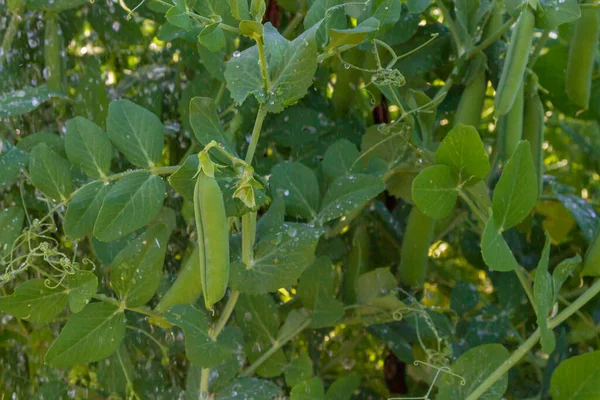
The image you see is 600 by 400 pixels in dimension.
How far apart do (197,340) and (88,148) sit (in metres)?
0.18

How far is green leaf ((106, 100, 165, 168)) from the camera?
0.61m

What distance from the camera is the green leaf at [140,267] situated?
627 millimetres

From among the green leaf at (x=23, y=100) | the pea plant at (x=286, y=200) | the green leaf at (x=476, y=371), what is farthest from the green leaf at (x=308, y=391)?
the green leaf at (x=23, y=100)

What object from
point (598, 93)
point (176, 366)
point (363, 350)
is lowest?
point (363, 350)

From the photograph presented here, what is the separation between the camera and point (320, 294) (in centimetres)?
69

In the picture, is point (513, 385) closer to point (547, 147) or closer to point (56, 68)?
point (547, 147)

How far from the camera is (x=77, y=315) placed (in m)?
0.62

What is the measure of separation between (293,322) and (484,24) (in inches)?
12.9

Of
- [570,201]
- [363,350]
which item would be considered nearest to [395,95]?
[570,201]

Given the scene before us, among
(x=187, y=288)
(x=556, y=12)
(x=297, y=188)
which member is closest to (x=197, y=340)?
(x=187, y=288)

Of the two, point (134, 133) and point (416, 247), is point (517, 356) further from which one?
point (134, 133)

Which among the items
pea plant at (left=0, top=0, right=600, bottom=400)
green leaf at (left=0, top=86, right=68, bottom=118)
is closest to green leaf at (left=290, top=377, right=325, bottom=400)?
pea plant at (left=0, top=0, right=600, bottom=400)

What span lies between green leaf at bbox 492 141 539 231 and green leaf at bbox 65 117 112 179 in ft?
1.01

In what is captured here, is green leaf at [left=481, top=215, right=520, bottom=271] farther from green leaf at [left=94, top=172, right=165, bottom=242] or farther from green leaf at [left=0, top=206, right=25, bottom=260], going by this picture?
green leaf at [left=0, top=206, right=25, bottom=260]
